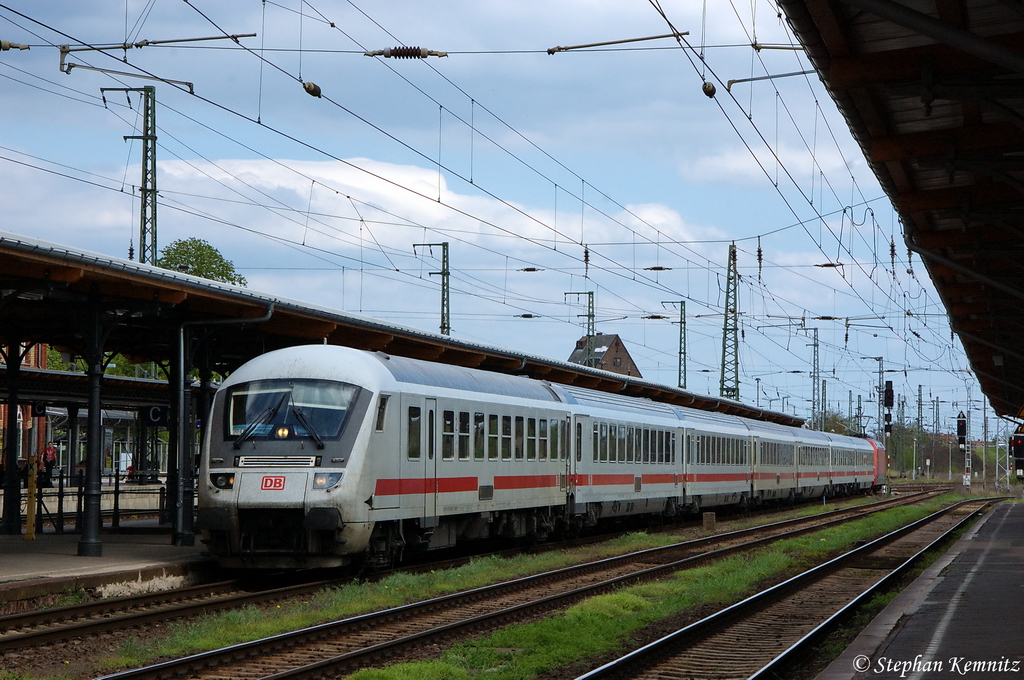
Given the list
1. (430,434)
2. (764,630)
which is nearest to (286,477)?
(430,434)

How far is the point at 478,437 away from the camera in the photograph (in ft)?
63.5

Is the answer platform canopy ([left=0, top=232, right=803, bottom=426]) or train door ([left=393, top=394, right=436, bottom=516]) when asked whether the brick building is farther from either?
train door ([left=393, top=394, right=436, bottom=516])

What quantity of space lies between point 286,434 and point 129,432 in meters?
48.9

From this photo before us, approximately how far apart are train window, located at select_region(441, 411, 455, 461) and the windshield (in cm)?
258

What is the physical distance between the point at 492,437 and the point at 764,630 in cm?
759

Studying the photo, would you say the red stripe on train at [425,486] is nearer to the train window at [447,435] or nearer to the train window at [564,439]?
the train window at [447,435]

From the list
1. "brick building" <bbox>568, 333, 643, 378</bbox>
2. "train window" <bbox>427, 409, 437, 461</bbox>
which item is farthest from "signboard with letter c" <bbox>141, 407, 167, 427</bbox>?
"brick building" <bbox>568, 333, 643, 378</bbox>

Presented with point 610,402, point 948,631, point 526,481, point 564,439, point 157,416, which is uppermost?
point 610,402

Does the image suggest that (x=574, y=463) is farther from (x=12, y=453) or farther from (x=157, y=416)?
(x=12, y=453)

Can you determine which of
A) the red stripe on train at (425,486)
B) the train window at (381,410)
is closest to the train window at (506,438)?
the red stripe on train at (425,486)

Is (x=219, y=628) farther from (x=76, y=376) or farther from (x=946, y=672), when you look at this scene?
(x=76, y=376)

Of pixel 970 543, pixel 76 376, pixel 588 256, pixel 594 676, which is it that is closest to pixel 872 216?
pixel 970 543

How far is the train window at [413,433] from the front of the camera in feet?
55.8

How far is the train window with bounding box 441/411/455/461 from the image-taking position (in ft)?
59.3
